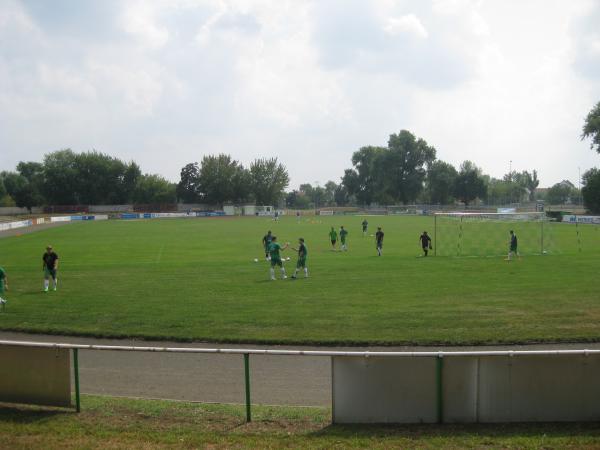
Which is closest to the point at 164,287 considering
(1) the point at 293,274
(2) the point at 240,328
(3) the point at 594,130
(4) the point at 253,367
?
(1) the point at 293,274

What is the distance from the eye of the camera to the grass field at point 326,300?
1365cm

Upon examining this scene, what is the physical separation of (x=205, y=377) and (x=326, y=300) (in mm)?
8317

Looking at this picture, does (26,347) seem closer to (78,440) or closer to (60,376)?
Result: (60,376)

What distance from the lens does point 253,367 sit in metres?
10.7

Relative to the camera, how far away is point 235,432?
23.1ft

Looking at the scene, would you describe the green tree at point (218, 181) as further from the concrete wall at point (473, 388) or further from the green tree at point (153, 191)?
the concrete wall at point (473, 388)

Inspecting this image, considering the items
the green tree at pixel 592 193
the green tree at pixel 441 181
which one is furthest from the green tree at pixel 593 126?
the green tree at pixel 441 181

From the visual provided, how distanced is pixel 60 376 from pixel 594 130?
9174 cm

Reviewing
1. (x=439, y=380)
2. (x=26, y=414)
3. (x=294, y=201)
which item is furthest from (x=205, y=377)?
(x=294, y=201)

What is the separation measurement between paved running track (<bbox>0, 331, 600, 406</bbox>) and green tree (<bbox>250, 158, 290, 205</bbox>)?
12753 cm

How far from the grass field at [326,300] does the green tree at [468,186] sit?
103135 mm

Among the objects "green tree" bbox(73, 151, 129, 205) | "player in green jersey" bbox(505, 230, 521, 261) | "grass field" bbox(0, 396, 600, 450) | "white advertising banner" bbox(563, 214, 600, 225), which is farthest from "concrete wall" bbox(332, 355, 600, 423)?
"green tree" bbox(73, 151, 129, 205)

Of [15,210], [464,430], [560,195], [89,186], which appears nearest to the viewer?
[464,430]

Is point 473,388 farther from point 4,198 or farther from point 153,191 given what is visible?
point 4,198
